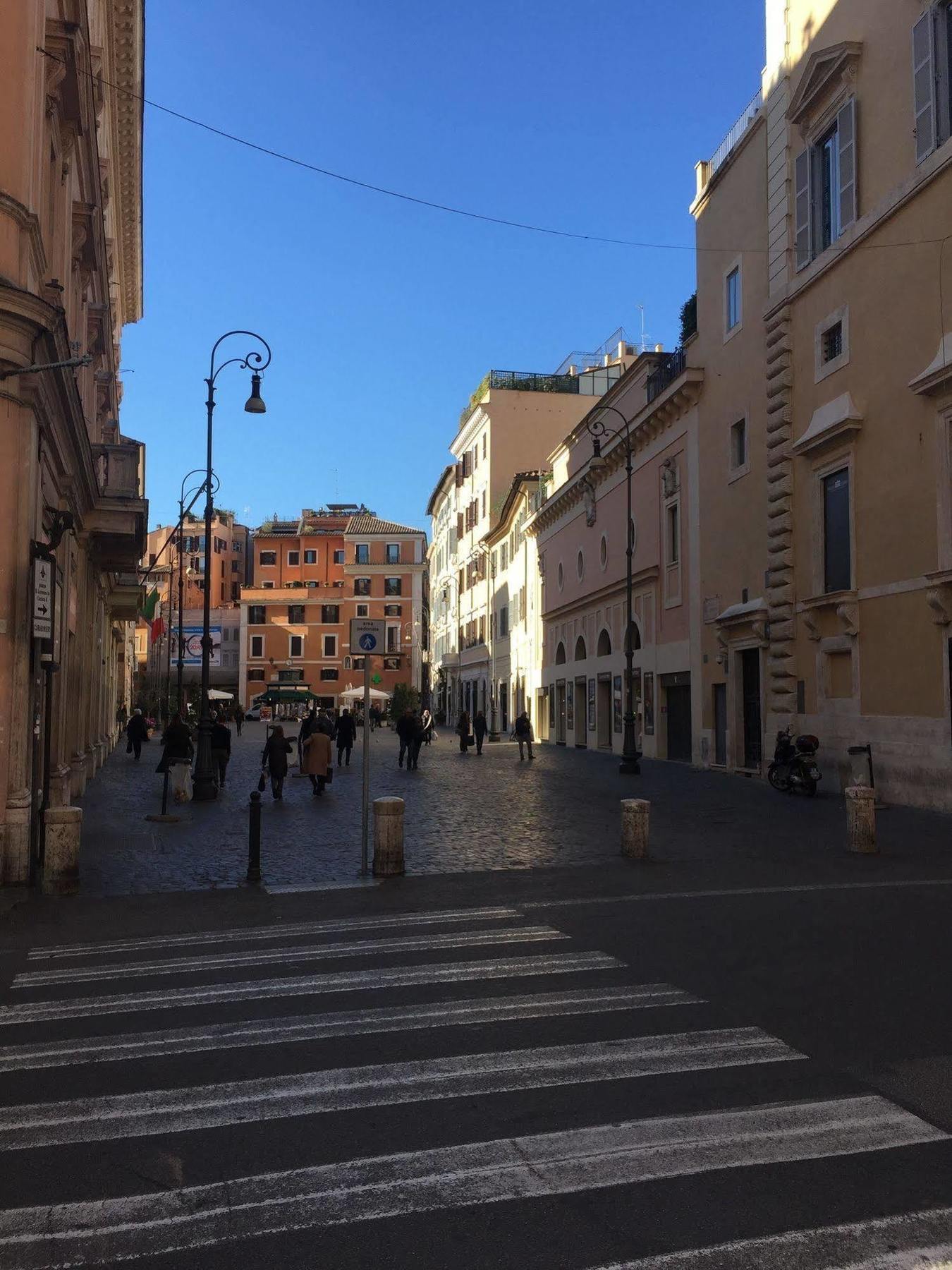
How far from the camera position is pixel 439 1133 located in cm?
482

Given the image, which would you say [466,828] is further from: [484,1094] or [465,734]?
[465,734]

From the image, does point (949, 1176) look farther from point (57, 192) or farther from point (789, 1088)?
point (57, 192)

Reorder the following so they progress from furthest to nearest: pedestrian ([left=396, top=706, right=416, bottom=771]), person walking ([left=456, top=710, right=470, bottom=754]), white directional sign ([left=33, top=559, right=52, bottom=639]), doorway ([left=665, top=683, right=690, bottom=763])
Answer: person walking ([left=456, top=710, right=470, bottom=754]) < doorway ([left=665, top=683, right=690, bottom=763]) < pedestrian ([left=396, top=706, right=416, bottom=771]) < white directional sign ([left=33, top=559, right=52, bottom=639])

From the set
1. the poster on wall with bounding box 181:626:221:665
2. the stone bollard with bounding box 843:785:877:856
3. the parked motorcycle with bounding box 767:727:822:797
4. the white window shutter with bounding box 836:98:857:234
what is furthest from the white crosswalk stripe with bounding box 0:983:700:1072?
the poster on wall with bounding box 181:626:221:665

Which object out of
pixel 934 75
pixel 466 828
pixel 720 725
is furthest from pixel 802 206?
pixel 466 828

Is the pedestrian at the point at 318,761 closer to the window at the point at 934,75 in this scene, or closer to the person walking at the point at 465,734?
the window at the point at 934,75

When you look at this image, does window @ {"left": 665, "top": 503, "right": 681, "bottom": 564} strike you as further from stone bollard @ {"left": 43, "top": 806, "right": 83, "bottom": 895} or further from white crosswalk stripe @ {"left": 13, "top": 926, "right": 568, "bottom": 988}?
white crosswalk stripe @ {"left": 13, "top": 926, "right": 568, "bottom": 988}

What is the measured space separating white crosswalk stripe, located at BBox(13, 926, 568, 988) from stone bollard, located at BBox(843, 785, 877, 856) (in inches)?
248

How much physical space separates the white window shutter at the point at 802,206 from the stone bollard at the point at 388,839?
16593 millimetres

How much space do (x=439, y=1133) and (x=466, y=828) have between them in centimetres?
1287

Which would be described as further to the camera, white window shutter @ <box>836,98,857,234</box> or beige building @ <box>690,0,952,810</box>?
white window shutter @ <box>836,98,857,234</box>

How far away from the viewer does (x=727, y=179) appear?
29219mm

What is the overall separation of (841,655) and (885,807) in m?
3.96

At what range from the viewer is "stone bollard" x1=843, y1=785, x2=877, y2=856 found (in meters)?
14.2
